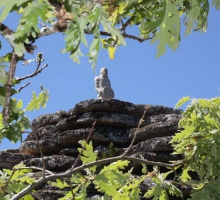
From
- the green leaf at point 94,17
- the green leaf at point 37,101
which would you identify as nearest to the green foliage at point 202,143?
the green leaf at point 37,101

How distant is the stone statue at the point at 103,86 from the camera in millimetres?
18688

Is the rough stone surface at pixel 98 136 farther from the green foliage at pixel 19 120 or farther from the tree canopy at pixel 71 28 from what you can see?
the green foliage at pixel 19 120

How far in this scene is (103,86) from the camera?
19406 mm

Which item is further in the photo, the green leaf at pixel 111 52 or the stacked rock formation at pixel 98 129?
the stacked rock formation at pixel 98 129

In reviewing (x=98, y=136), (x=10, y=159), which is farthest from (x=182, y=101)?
(x=10, y=159)

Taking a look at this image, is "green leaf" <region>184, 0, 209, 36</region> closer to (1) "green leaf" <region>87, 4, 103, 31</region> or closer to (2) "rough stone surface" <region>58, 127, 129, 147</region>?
(1) "green leaf" <region>87, 4, 103, 31</region>

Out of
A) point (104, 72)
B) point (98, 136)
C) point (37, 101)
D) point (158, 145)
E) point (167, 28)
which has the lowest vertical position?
point (167, 28)

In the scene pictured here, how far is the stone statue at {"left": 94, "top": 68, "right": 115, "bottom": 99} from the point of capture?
1869 cm

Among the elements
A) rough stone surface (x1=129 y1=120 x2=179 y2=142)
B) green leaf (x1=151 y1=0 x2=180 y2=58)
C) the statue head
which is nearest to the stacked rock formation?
rough stone surface (x1=129 y1=120 x2=179 y2=142)

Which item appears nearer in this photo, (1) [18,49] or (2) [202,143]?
(1) [18,49]

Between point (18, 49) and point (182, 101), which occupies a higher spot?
point (182, 101)

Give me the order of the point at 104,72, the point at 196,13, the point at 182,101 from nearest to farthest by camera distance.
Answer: the point at 196,13, the point at 182,101, the point at 104,72

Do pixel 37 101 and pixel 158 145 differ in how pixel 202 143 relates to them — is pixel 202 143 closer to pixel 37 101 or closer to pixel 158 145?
pixel 37 101

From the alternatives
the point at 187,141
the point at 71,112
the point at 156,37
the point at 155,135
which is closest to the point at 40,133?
the point at 71,112
